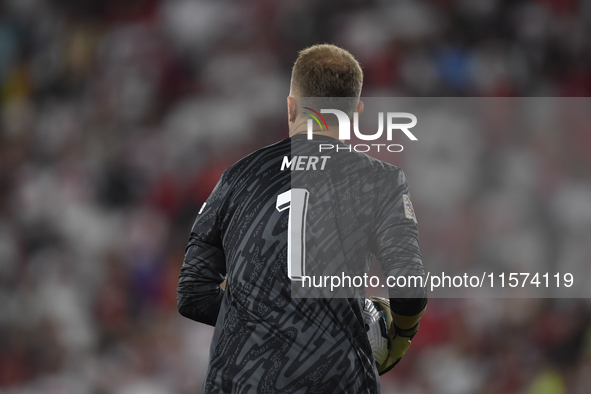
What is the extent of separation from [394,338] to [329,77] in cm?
58

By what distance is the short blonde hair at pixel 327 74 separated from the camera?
1306 mm

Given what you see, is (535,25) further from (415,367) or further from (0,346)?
(0,346)

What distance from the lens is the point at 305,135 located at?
1341 mm

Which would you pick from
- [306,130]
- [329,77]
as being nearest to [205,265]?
[306,130]

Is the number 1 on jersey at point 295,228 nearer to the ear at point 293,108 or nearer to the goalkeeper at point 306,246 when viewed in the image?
the goalkeeper at point 306,246

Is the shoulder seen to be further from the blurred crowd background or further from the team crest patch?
the blurred crowd background

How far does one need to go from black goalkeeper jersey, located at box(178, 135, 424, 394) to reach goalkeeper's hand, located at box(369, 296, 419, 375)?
0.30ft

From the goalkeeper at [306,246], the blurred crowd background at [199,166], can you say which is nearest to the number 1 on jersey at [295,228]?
the goalkeeper at [306,246]

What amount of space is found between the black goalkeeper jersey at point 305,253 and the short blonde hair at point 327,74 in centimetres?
10

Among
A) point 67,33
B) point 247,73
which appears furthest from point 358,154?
point 67,33

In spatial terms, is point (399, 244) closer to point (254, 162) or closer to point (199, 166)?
point (254, 162)

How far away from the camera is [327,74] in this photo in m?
1.30

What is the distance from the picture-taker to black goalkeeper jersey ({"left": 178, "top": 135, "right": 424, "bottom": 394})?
1218 millimetres

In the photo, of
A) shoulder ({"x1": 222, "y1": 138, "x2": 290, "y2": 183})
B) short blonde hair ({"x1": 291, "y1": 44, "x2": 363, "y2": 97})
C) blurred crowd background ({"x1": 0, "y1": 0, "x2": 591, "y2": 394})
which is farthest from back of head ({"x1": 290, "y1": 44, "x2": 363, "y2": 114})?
blurred crowd background ({"x1": 0, "y1": 0, "x2": 591, "y2": 394})
